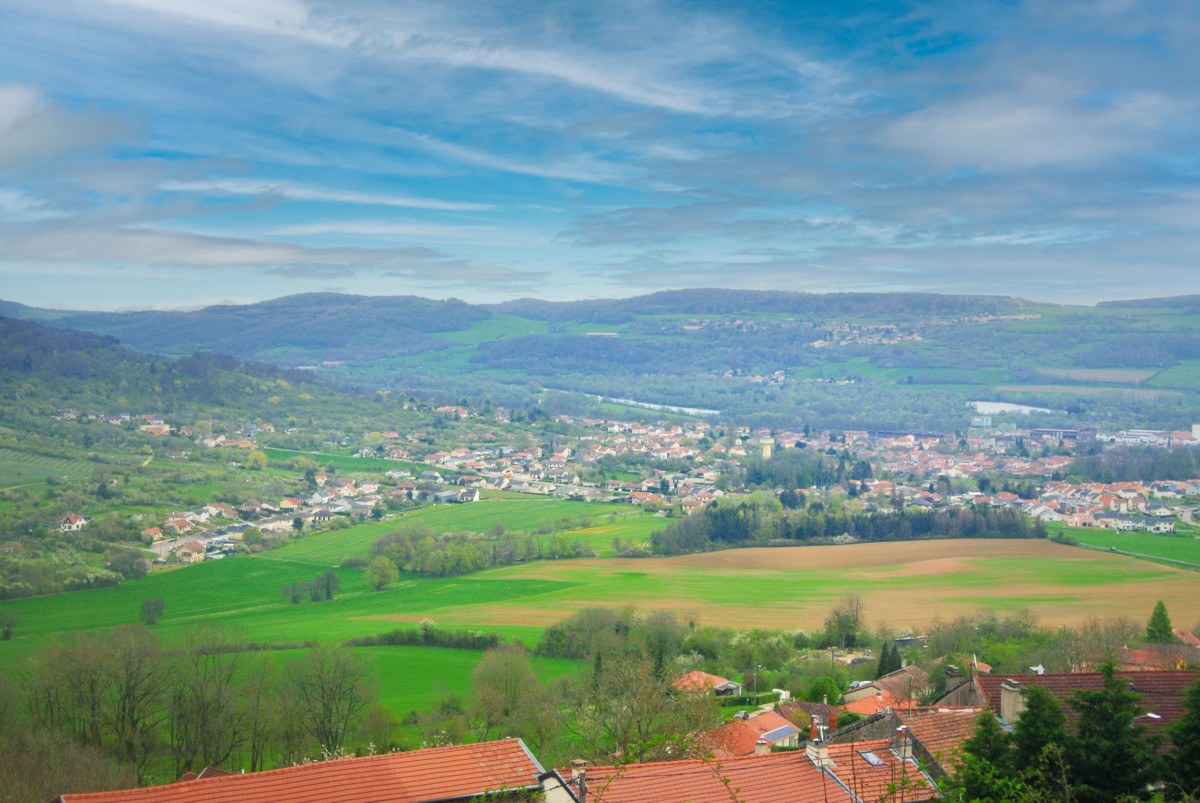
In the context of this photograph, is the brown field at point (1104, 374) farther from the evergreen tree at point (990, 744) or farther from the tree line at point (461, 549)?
the evergreen tree at point (990, 744)

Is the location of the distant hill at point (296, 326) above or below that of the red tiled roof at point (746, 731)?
above

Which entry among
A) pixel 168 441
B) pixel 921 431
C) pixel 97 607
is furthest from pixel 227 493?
pixel 921 431

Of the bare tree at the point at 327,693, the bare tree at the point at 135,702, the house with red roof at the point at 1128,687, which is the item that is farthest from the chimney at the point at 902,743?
the bare tree at the point at 135,702

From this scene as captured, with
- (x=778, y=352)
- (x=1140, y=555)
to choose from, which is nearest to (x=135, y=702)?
(x=1140, y=555)

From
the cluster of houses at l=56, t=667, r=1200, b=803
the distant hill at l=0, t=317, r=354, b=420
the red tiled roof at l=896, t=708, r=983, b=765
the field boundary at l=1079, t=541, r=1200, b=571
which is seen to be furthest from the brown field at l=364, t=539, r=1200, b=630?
the distant hill at l=0, t=317, r=354, b=420

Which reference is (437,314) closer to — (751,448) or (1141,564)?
(751,448)

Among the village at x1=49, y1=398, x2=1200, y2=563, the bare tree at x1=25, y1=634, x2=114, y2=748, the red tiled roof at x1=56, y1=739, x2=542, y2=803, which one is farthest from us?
the village at x1=49, y1=398, x2=1200, y2=563

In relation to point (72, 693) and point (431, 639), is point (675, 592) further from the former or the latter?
point (72, 693)

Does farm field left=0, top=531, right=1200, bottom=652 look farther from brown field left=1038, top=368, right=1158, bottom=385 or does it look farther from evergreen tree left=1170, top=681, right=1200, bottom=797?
brown field left=1038, top=368, right=1158, bottom=385
